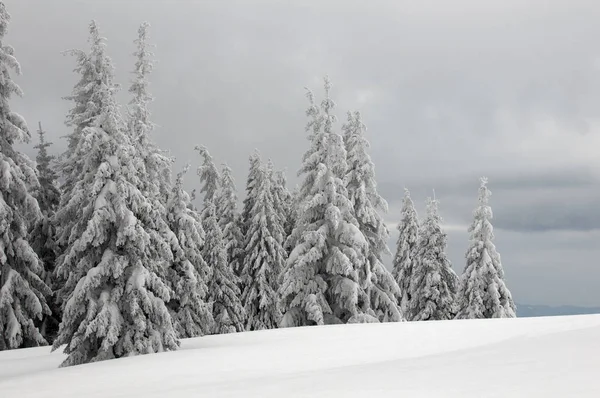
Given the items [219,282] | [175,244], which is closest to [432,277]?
[219,282]

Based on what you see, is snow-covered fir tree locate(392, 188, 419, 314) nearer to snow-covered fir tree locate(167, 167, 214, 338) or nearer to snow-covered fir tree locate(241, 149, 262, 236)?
snow-covered fir tree locate(241, 149, 262, 236)

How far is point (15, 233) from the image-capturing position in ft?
88.4

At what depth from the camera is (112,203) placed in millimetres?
18391

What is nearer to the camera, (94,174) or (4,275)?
(94,174)

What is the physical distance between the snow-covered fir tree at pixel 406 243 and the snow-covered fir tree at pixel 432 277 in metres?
2.76

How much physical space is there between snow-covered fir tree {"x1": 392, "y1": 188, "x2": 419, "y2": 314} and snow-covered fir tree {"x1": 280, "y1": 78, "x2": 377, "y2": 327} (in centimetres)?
1628

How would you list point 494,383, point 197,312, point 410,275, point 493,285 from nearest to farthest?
point 494,383
point 197,312
point 493,285
point 410,275

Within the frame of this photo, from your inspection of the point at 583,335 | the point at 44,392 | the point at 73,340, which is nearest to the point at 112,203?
the point at 73,340

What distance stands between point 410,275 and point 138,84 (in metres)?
27.8

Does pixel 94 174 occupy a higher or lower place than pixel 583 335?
higher

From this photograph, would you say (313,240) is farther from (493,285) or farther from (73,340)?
(493,285)

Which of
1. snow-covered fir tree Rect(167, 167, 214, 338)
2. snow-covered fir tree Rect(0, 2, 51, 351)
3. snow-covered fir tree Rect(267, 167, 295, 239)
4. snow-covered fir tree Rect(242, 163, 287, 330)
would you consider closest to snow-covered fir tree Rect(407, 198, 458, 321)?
snow-covered fir tree Rect(242, 163, 287, 330)

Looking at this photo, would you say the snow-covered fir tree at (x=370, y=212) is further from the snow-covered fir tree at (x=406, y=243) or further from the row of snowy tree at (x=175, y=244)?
the snow-covered fir tree at (x=406, y=243)

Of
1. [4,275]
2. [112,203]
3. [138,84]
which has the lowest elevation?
[4,275]
